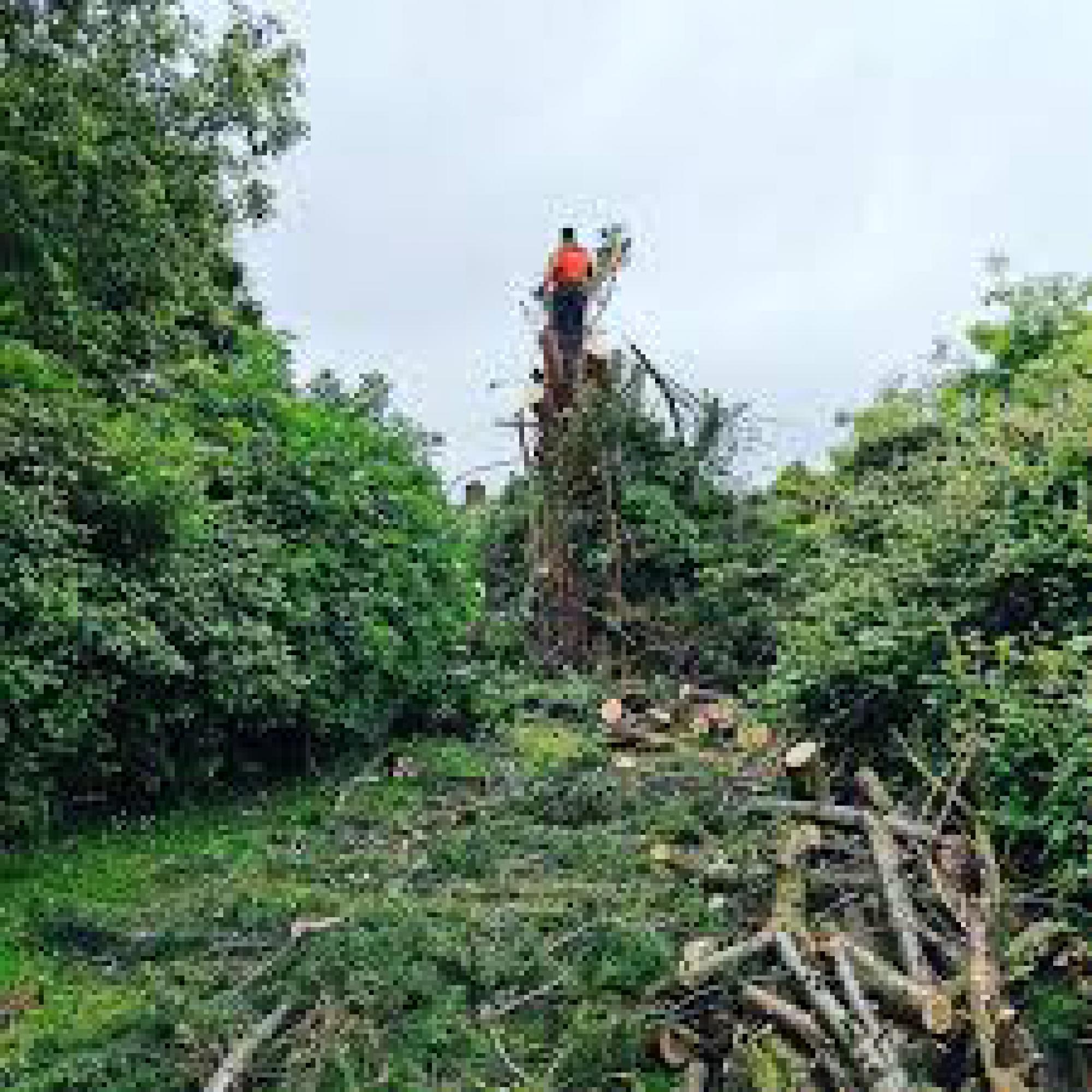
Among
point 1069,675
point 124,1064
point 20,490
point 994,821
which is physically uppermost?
point 20,490

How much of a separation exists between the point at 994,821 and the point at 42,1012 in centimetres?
476

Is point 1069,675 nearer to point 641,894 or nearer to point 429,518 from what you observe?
point 641,894

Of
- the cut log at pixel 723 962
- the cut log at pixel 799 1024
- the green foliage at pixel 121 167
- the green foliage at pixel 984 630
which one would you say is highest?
the green foliage at pixel 121 167

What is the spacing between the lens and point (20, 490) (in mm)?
10078

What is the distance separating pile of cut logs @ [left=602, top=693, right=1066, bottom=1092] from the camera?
6707 mm

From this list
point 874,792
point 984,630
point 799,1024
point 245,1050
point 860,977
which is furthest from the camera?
point 984,630

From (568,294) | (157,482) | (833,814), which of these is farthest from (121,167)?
(568,294)

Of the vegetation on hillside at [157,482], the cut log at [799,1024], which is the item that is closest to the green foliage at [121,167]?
the vegetation on hillside at [157,482]

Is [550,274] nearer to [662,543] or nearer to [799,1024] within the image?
[662,543]

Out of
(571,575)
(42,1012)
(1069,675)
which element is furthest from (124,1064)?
(571,575)

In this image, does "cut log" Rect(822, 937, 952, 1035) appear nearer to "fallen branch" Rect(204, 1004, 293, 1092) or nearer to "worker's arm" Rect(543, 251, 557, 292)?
"fallen branch" Rect(204, 1004, 293, 1092)

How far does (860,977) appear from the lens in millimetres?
7289

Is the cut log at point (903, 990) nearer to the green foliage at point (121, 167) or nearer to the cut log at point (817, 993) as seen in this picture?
the cut log at point (817, 993)

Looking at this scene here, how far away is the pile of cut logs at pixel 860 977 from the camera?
671cm
